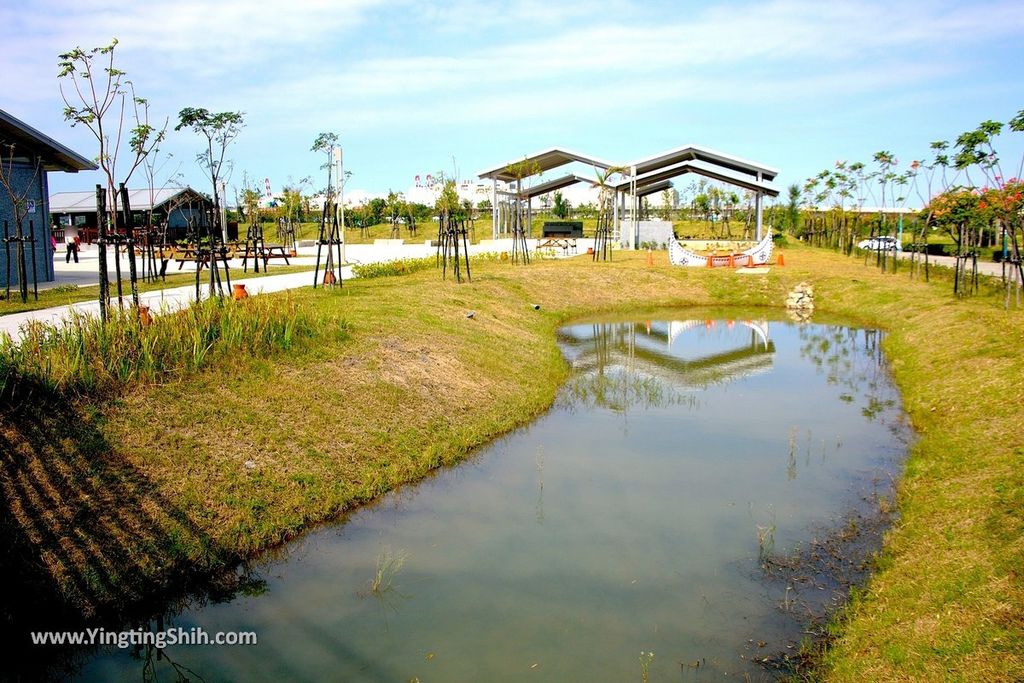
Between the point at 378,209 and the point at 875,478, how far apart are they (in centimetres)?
4460

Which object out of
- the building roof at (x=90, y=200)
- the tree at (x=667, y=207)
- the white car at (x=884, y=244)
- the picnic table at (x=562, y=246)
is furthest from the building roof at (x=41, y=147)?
the tree at (x=667, y=207)

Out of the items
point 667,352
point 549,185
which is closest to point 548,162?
point 549,185

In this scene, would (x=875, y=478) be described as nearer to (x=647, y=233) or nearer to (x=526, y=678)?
(x=526, y=678)

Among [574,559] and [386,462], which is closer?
[574,559]

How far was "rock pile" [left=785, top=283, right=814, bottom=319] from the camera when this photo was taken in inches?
706

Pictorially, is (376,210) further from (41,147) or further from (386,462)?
(386,462)

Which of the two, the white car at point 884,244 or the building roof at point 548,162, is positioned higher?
the building roof at point 548,162

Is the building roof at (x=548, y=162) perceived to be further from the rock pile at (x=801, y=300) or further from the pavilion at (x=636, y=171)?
the rock pile at (x=801, y=300)

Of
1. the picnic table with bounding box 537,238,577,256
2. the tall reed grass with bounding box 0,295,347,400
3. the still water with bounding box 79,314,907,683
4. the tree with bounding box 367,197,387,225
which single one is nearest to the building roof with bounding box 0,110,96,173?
the tall reed grass with bounding box 0,295,347,400

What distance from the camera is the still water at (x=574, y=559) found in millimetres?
4227

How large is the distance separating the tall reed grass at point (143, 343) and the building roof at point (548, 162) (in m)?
23.3

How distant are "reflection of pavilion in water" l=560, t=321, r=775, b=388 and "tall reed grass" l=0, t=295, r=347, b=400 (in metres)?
4.79

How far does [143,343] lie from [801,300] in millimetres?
15635

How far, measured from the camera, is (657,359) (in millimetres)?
12375
